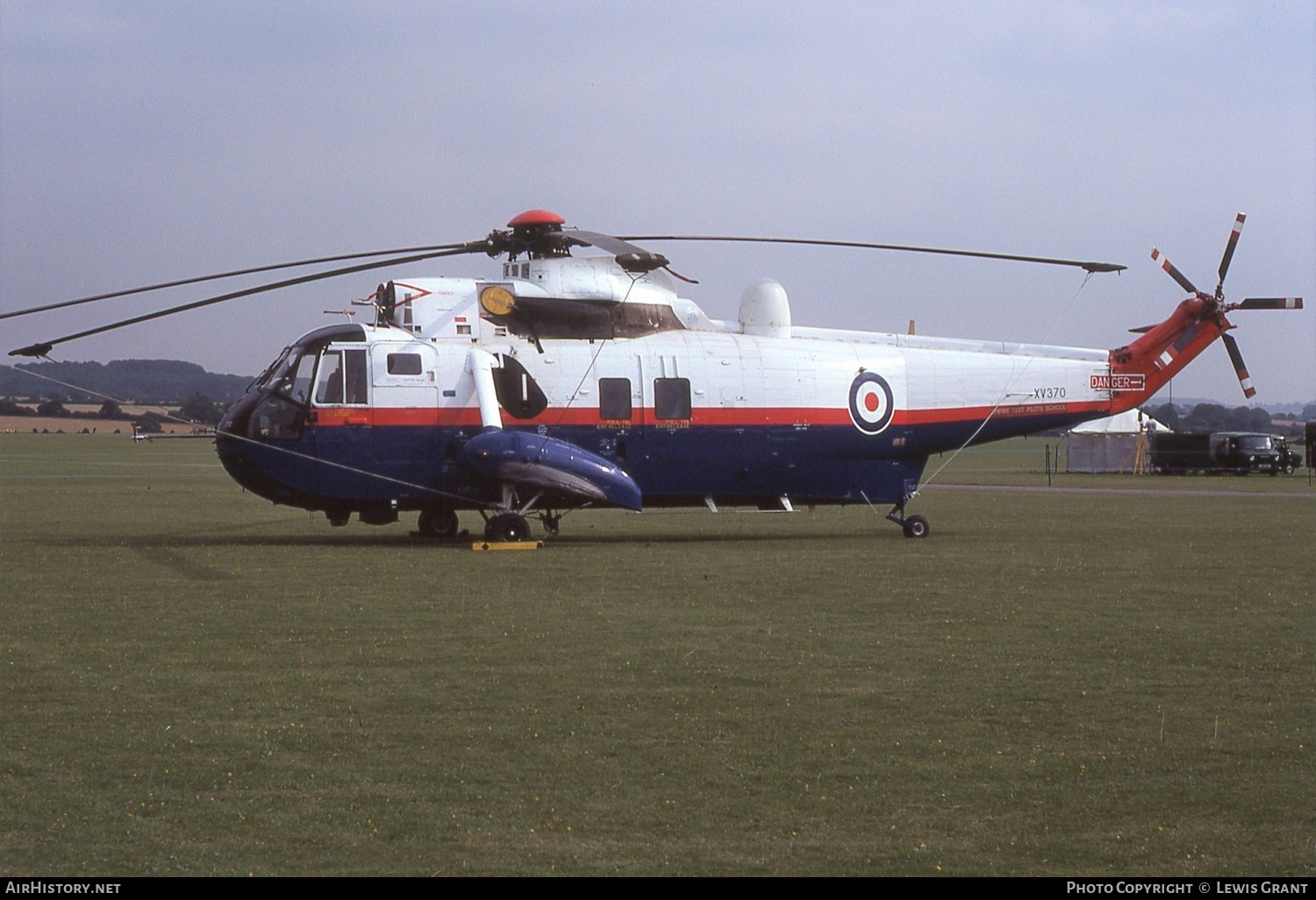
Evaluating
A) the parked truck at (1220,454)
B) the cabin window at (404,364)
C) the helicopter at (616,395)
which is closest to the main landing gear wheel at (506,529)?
the helicopter at (616,395)

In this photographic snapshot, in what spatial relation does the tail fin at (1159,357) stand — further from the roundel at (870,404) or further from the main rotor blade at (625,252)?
the main rotor blade at (625,252)

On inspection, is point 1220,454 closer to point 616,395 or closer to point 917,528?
point 917,528

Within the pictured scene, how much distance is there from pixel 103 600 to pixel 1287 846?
1290 centimetres

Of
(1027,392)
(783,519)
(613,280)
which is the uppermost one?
(613,280)

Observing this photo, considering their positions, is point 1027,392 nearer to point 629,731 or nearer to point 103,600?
point 103,600

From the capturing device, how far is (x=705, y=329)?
1032 inches

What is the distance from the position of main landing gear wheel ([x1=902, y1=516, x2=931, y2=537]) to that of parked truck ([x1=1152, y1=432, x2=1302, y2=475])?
42245 mm

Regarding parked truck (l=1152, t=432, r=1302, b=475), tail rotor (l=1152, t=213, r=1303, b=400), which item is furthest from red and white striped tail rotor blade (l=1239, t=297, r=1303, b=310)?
parked truck (l=1152, t=432, r=1302, b=475)

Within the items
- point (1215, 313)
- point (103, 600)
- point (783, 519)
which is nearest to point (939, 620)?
point (103, 600)

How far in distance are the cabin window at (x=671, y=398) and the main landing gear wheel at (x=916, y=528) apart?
185 inches

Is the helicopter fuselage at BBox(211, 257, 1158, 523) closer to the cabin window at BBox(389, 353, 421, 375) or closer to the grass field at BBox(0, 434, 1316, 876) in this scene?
the cabin window at BBox(389, 353, 421, 375)

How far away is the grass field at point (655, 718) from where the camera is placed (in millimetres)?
6875

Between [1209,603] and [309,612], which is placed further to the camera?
[1209,603]

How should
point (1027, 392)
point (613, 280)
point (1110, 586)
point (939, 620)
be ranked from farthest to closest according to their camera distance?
point (1027, 392)
point (613, 280)
point (1110, 586)
point (939, 620)
